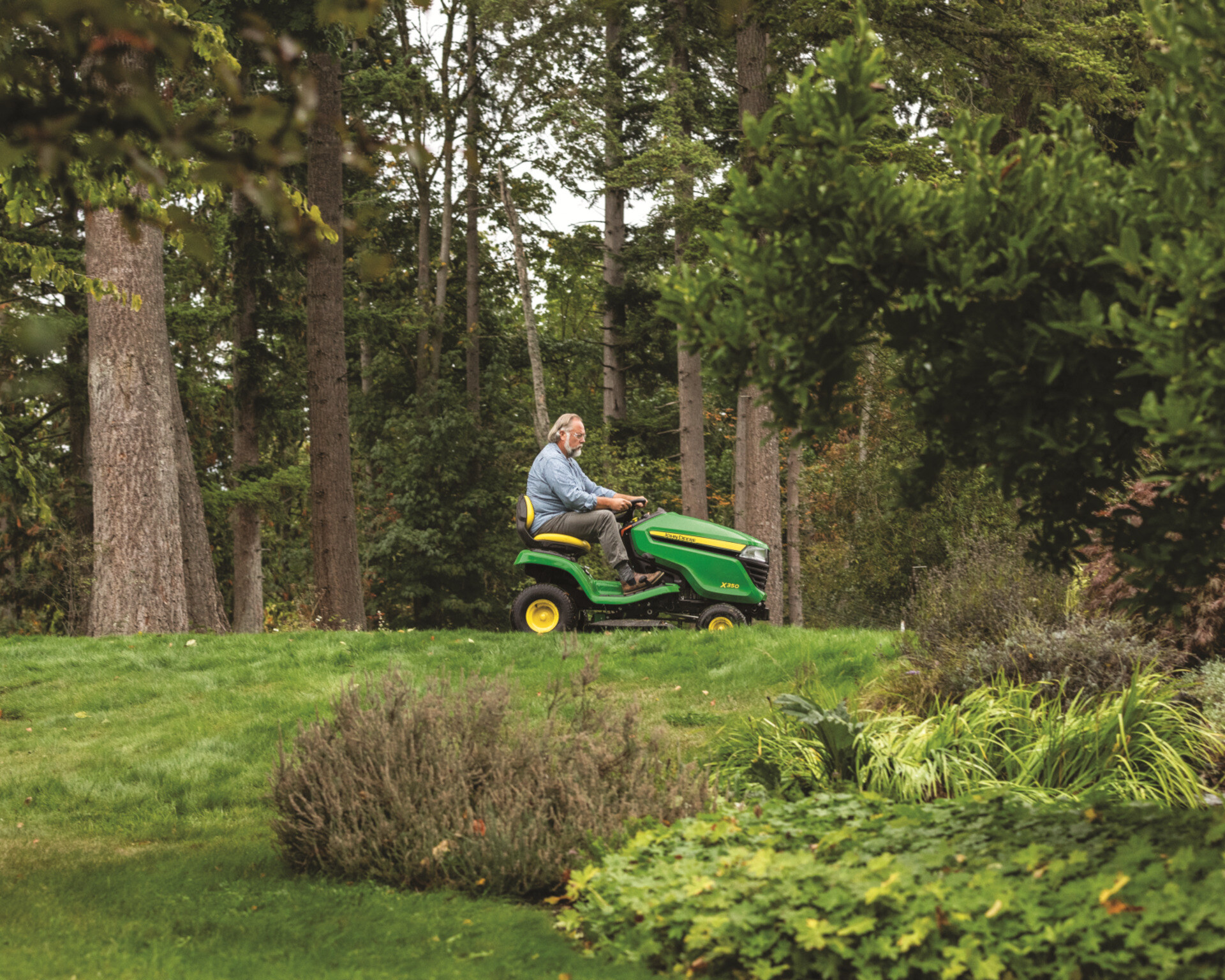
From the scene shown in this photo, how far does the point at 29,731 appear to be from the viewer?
6977 mm

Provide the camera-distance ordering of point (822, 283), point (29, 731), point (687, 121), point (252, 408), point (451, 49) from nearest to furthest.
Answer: point (822, 283) < point (29, 731) < point (252, 408) < point (687, 121) < point (451, 49)

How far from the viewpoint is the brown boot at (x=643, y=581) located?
938cm

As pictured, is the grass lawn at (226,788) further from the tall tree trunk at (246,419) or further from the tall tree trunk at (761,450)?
the tall tree trunk at (246,419)

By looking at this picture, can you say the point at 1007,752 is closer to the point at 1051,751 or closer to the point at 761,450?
the point at 1051,751

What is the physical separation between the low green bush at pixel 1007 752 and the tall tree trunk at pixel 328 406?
763cm

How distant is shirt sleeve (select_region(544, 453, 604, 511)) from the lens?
9.00 metres

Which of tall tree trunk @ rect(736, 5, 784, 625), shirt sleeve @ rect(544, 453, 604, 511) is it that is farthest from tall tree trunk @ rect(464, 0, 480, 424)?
shirt sleeve @ rect(544, 453, 604, 511)

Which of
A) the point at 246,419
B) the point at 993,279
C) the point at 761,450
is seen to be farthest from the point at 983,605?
the point at 246,419

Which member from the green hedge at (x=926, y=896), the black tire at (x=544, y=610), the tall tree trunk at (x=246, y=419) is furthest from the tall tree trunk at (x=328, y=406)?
the green hedge at (x=926, y=896)

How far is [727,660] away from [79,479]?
11949 mm

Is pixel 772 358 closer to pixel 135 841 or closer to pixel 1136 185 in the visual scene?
pixel 1136 185

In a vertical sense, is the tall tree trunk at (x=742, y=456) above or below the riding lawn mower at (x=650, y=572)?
above

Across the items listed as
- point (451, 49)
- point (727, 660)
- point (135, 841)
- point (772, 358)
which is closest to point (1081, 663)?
point (727, 660)

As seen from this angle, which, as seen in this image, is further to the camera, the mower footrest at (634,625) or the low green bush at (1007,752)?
the mower footrest at (634,625)
